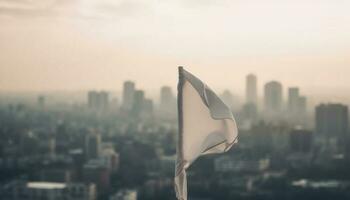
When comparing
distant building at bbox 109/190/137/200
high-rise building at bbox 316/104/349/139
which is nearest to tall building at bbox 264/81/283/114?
high-rise building at bbox 316/104/349/139

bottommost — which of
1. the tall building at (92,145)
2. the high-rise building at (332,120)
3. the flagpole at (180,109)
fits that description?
the tall building at (92,145)

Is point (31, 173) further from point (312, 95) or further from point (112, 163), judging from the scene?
point (312, 95)

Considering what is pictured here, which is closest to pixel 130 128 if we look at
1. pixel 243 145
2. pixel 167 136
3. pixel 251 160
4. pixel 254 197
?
pixel 167 136

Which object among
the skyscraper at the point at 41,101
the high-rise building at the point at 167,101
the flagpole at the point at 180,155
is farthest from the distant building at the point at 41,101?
the flagpole at the point at 180,155

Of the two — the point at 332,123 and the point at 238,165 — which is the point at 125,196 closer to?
the point at 238,165

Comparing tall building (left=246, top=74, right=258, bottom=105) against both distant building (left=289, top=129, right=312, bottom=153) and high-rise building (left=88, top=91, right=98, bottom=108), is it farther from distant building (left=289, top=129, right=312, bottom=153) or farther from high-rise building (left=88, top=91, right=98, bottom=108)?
high-rise building (left=88, top=91, right=98, bottom=108)

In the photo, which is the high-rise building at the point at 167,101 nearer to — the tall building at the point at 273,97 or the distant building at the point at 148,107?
the distant building at the point at 148,107
